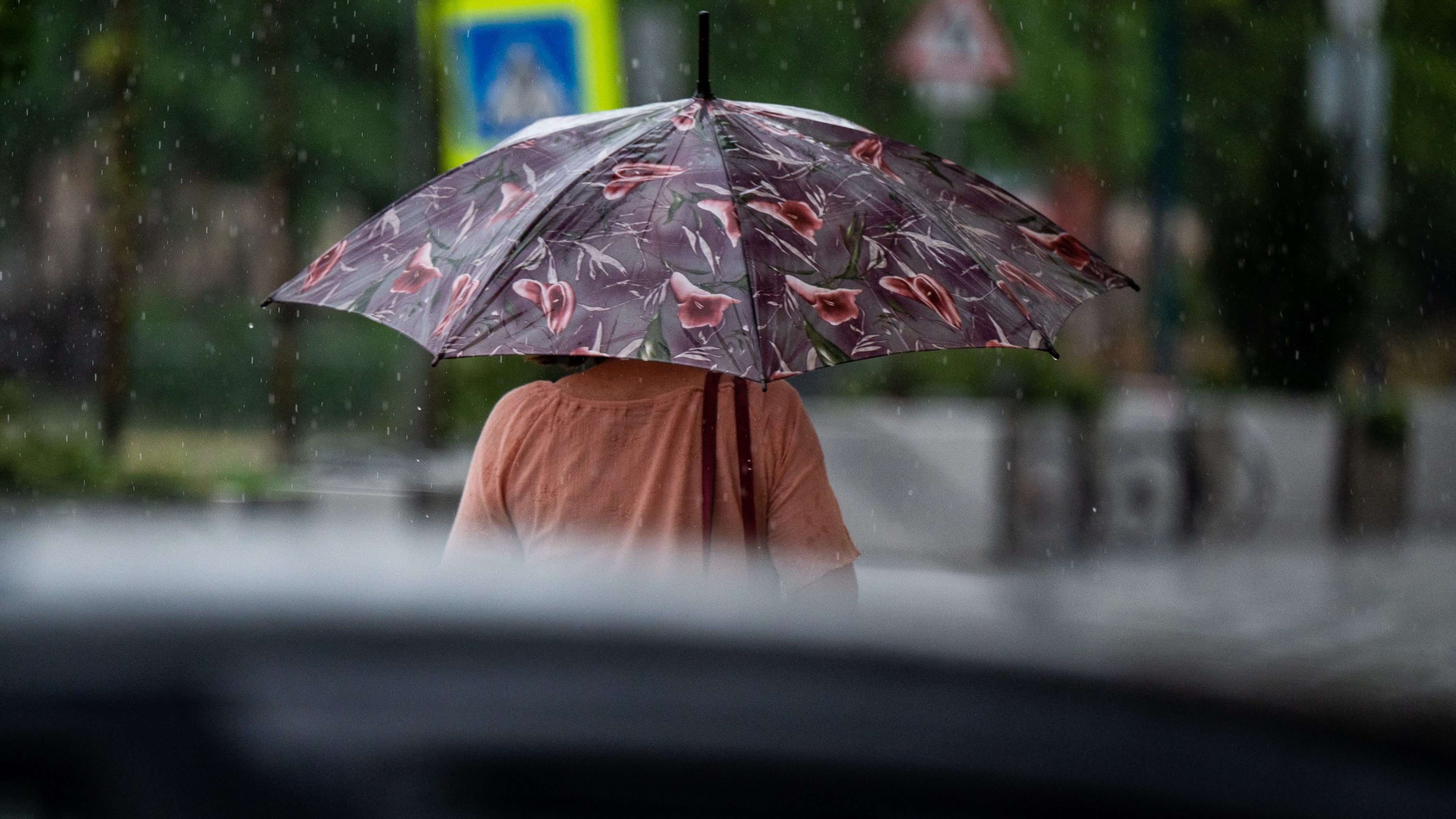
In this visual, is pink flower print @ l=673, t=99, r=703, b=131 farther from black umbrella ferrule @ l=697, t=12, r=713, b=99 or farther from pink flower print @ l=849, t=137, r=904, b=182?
pink flower print @ l=849, t=137, r=904, b=182

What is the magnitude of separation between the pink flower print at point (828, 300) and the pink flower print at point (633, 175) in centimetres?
28

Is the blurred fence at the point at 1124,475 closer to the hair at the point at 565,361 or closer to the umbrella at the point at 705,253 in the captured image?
the umbrella at the point at 705,253

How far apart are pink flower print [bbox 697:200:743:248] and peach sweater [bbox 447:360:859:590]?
23 cm

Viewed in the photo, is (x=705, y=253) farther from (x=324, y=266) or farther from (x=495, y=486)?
(x=324, y=266)

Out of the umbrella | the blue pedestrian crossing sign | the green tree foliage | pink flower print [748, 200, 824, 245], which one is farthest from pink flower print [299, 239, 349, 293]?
the green tree foliage

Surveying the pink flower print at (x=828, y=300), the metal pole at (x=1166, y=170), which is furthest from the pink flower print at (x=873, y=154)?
the metal pole at (x=1166, y=170)

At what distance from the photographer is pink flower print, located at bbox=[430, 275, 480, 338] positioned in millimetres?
2924

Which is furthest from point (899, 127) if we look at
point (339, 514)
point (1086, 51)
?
point (339, 514)

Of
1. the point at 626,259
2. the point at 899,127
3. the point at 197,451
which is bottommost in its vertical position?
the point at 197,451

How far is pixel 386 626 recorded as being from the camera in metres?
1.25

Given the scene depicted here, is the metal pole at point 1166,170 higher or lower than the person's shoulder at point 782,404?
higher

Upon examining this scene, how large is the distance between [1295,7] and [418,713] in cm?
2096

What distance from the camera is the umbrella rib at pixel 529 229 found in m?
2.87

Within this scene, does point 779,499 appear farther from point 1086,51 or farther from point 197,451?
point 1086,51
